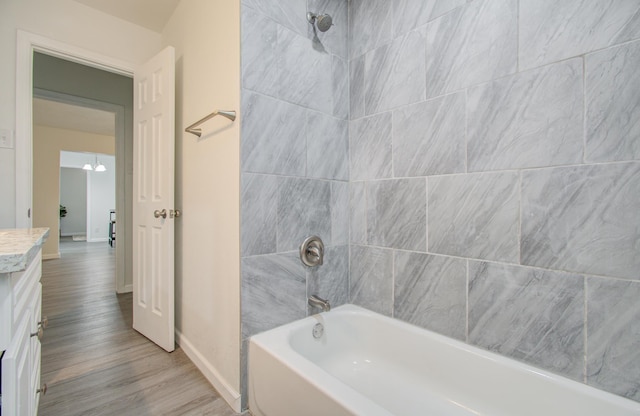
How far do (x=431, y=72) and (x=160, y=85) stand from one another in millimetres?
1808

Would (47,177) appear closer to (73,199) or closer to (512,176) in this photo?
(73,199)

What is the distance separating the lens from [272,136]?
1490 mm

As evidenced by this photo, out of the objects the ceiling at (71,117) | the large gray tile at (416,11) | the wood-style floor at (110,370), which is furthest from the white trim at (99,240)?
the large gray tile at (416,11)

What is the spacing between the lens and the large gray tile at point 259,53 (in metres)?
1.40

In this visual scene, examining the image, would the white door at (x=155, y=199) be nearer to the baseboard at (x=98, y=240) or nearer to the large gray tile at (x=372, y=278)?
the large gray tile at (x=372, y=278)

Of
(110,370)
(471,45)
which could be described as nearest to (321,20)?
(471,45)

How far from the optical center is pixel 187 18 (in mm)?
1924

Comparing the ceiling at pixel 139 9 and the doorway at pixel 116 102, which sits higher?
the ceiling at pixel 139 9

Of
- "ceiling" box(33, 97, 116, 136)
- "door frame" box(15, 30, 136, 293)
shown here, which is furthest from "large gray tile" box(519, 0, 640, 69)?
"ceiling" box(33, 97, 116, 136)

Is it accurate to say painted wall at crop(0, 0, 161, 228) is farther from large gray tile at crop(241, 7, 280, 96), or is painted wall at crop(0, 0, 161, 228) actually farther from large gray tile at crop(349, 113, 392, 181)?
large gray tile at crop(349, 113, 392, 181)

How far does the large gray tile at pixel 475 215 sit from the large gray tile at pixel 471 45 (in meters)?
0.47

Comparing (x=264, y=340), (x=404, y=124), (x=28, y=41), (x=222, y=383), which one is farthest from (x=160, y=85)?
(x=222, y=383)

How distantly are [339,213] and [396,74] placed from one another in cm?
89

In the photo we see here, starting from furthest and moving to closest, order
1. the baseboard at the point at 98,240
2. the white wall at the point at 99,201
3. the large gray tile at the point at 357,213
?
1. the white wall at the point at 99,201
2. the baseboard at the point at 98,240
3. the large gray tile at the point at 357,213
